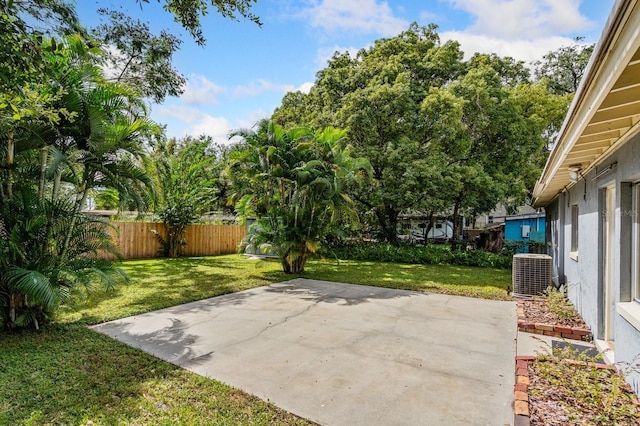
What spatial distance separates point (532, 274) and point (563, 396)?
16.5ft

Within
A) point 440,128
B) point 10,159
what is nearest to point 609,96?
A: point 10,159

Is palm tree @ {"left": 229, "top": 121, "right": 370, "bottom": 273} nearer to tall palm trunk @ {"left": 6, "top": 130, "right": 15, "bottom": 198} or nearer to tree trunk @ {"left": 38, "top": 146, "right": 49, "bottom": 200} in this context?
tree trunk @ {"left": 38, "top": 146, "right": 49, "bottom": 200}

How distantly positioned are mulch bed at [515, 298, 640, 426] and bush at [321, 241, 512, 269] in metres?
9.63

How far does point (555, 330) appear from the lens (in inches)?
206

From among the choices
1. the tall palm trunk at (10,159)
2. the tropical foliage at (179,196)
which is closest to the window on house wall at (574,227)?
the tall palm trunk at (10,159)

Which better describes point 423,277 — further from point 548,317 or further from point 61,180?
point 61,180

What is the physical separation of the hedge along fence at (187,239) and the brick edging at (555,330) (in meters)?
13.8

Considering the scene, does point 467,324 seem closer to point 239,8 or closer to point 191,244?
point 239,8

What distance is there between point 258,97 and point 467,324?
29.4 feet

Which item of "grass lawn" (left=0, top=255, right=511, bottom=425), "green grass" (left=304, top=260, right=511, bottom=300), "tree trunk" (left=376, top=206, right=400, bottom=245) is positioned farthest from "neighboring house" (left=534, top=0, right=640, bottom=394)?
"tree trunk" (left=376, top=206, right=400, bottom=245)

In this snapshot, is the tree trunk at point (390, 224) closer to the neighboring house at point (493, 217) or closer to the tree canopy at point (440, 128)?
the tree canopy at point (440, 128)

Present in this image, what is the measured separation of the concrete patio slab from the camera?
331 centimetres

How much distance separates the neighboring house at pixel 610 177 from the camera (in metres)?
2.03

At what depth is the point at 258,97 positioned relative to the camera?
37.3 ft
